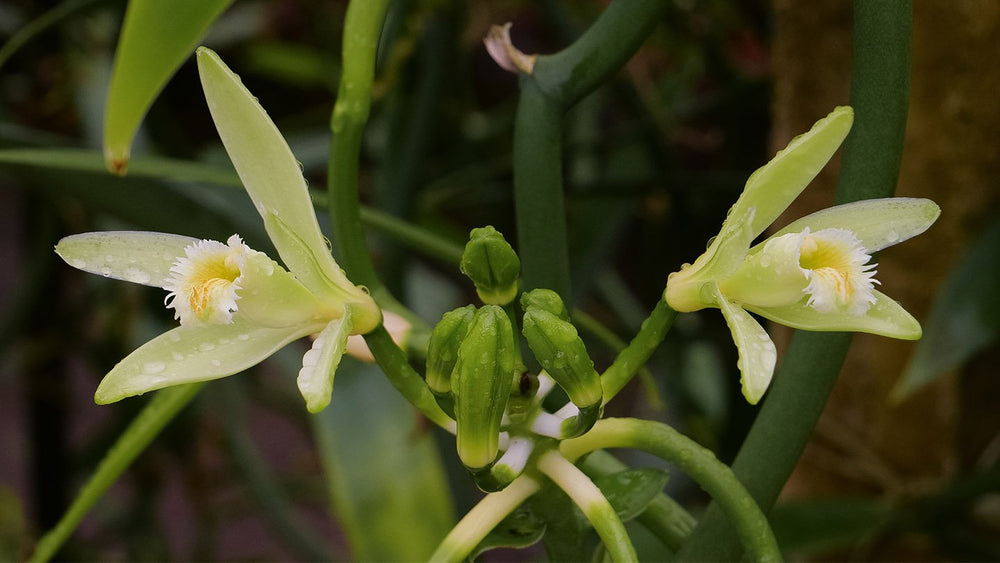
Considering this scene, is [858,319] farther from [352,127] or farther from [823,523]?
[823,523]

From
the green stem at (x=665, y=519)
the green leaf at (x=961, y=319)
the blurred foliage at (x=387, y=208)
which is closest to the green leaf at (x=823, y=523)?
the blurred foliage at (x=387, y=208)

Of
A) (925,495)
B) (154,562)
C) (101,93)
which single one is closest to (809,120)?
(925,495)

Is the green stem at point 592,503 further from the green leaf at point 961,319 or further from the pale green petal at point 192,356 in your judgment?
the green leaf at point 961,319

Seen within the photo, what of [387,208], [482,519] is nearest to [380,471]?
[387,208]

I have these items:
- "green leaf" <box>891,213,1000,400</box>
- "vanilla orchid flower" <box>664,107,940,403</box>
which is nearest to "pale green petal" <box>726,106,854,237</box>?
"vanilla orchid flower" <box>664,107,940,403</box>

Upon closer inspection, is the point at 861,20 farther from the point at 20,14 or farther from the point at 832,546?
the point at 20,14

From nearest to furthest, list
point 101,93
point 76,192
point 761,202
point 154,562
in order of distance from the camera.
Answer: point 761,202 < point 76,192 < point 101,93 < point 154,562
